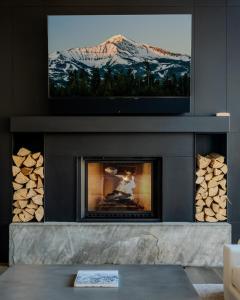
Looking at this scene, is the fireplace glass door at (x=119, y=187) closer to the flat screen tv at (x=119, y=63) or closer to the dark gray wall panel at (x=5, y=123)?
the flat screen tv at (x=119, y=63)

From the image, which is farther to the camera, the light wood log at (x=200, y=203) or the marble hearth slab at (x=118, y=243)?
the light wood log at (x=200, y=203)

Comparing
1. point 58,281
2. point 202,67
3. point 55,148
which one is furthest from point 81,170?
point 58,281

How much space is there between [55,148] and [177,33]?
1550 mm

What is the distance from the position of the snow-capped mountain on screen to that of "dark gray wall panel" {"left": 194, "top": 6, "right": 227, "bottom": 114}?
0.87 ft

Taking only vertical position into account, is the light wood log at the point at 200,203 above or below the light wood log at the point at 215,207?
above

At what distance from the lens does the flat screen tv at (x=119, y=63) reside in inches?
156

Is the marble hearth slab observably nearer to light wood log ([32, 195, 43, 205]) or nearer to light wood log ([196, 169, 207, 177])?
light wood log ([32, 195, 43, 205])

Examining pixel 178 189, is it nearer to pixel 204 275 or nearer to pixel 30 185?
pixel 204 275

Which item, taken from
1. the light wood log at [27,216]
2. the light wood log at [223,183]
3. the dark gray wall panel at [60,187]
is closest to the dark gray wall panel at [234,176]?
the light wood log at [223,183]

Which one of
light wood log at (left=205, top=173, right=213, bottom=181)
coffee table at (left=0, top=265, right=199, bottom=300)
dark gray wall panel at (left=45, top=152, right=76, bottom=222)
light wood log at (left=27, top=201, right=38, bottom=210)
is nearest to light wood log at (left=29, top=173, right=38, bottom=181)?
dark gray wall panel at (left=45, top=152, right=76, bottom=222)

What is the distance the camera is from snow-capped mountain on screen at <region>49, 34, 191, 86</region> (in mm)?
3955

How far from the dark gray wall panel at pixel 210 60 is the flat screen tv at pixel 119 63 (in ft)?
0.76

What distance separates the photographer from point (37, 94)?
4.16 meters

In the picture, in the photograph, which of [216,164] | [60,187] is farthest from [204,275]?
[60,187]
